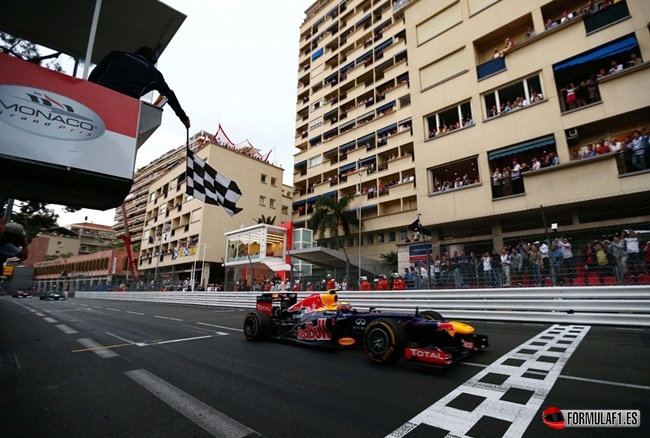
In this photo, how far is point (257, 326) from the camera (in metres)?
6.16

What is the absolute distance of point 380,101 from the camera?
3325cm

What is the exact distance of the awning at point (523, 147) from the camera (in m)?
13.9

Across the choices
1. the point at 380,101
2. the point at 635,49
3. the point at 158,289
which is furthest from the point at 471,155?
the point at 158,289

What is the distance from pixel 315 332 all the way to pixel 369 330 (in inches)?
51.5

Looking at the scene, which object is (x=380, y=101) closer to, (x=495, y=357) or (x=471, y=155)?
(x=471, y=155)

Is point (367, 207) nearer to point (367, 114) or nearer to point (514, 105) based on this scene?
point (367, 114)

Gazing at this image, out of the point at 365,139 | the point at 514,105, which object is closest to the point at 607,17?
the point at 514,105

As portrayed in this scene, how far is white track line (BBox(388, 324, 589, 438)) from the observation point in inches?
95.8

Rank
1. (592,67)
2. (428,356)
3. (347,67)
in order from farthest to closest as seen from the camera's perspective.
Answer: (347,67)
(592,67)
(428,356)

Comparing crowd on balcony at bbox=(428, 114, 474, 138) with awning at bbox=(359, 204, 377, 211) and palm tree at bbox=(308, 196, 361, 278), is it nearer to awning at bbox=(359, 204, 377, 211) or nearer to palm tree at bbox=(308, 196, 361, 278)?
palm tree at bbox=(308, 196, 361, 278)

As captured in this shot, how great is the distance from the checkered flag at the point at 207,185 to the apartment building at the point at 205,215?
2676 cm

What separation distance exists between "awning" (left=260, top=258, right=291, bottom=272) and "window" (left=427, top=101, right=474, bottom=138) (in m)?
16.7

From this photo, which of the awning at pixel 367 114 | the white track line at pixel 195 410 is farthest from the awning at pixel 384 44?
the white track line at pixel 195 410

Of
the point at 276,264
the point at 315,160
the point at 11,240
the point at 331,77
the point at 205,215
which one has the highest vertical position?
the point at 331,77
